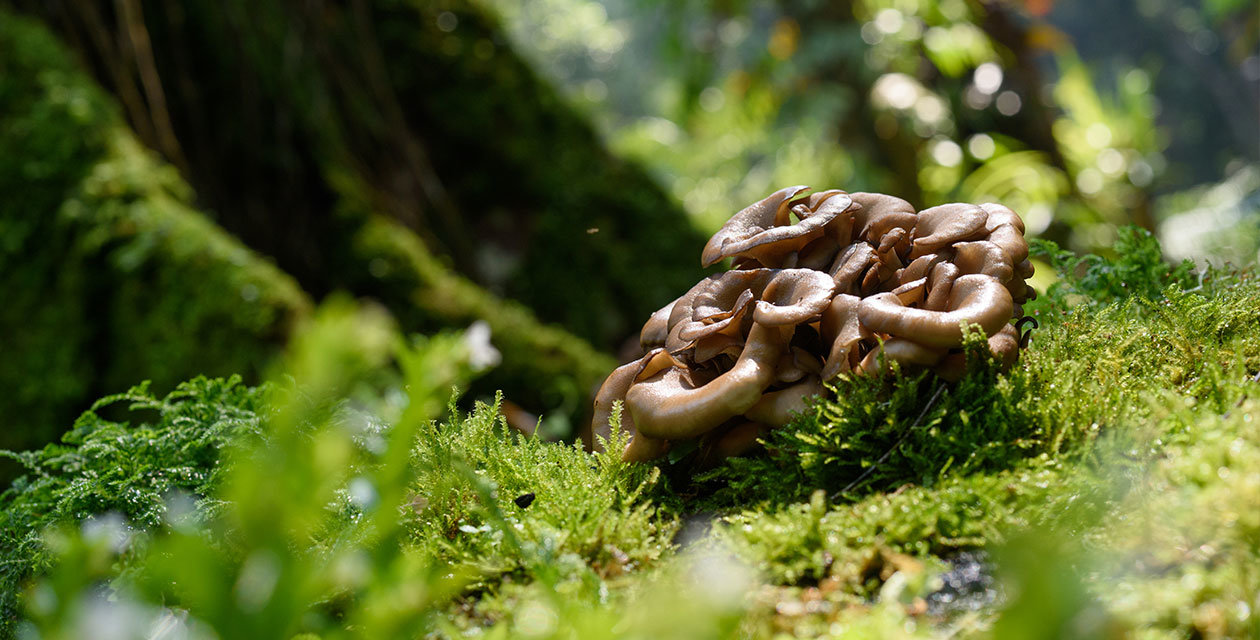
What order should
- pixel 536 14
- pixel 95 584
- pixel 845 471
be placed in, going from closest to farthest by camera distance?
pixel 845 471 → pixel 95 584 → pixel 536 14

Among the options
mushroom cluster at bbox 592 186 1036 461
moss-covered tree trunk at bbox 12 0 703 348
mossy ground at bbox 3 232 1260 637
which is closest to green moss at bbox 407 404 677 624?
mossy ground at bbox 3 232 1260 637

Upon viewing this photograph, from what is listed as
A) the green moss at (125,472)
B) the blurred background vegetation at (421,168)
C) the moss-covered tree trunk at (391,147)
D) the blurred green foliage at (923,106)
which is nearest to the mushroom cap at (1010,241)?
the blurred background vegetation at (421,168)

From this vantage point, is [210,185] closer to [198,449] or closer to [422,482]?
[198,449]

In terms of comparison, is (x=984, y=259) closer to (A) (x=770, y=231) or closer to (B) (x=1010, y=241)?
(B) (x=1010, y=241)

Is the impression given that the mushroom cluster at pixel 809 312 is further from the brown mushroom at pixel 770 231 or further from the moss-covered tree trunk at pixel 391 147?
the moss-covered tree trunk at pixel 391 147

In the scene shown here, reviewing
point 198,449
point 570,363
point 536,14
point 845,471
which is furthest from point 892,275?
point 536,14

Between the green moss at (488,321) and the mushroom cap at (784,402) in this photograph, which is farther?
the green moss at (488,321)
